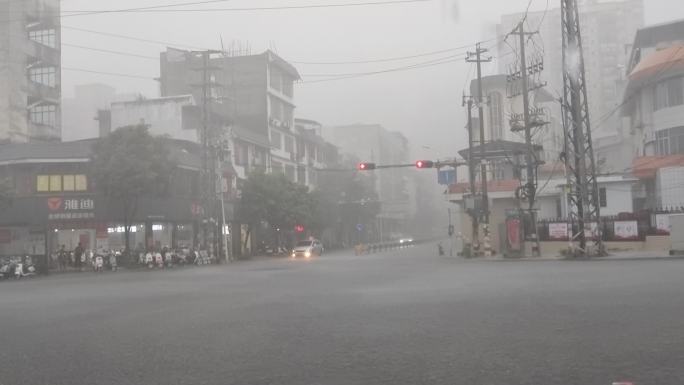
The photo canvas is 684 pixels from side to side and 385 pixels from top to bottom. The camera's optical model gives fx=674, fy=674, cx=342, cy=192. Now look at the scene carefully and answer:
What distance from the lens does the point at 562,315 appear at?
10.4m

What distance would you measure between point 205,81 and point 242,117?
27859 millimetres

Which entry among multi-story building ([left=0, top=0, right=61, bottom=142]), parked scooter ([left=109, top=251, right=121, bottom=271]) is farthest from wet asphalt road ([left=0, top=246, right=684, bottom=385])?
multi-story building ([left=0, top=0, right=61, bottom=142])

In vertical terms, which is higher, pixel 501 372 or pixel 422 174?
pixel 422 174

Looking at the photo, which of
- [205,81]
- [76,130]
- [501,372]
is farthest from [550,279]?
[76,130]

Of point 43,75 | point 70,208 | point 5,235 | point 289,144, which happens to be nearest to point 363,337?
point 70,208

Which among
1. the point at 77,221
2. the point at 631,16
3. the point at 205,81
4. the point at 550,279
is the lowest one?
the point at 550,279

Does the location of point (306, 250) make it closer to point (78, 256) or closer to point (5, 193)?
point (78, 256)

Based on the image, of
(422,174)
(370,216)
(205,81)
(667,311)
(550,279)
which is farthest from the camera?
(422,174)

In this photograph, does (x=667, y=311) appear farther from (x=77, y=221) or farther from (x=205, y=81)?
(x=77, y=221)

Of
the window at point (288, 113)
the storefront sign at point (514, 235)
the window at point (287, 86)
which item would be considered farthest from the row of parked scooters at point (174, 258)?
the window at point (287, 86)

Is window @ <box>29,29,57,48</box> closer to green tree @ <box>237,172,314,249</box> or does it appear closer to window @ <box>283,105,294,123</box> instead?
green tree @ <box>237,172,314,249</box>

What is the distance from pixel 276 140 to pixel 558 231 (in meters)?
38.6

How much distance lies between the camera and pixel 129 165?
1465 inches

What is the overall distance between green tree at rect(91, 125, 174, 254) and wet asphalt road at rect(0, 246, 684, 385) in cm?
2180
